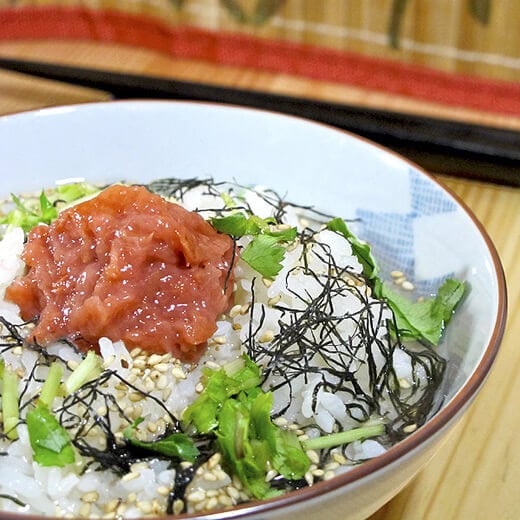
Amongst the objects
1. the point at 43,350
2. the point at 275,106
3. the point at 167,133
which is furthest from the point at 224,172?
the point at 43,350

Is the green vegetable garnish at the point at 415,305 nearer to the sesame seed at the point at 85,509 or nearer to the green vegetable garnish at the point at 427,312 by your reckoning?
the green vegetable garnish at the point at 427,312

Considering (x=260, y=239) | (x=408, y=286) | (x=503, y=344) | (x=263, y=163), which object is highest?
(x=260, y=239)

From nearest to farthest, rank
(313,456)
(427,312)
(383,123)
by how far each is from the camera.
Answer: (313,456) < (427,312) < (383,123)

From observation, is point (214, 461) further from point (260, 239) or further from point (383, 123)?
point (383, 123)

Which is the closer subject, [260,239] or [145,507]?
[145,507]

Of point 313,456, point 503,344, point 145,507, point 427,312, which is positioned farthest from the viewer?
point 503,344

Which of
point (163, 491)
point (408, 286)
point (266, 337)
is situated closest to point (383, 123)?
point (408, 286)
